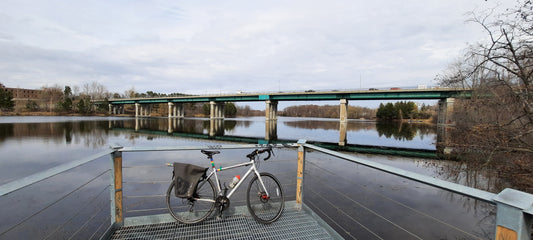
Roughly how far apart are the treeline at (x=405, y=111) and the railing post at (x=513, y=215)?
319 ft

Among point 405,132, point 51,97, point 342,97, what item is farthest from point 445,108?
point 51,97

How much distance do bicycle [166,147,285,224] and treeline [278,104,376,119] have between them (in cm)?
12246

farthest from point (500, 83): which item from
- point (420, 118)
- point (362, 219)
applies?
point (420, 118)

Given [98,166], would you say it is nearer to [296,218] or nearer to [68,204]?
[68,204]

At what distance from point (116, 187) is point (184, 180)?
2.88ft

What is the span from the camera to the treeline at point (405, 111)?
87688 millimetres

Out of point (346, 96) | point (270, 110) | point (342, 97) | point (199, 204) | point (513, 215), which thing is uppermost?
point (346, 96)

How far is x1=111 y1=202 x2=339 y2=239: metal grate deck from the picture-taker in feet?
11.1

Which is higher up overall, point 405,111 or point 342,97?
point 342,97

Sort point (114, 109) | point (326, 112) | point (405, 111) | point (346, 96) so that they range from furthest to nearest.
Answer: point (326, 112) → point (114, 109) → point (405, 111) → point (346, 96)

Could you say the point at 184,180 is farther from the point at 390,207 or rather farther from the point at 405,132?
the point at 405,132

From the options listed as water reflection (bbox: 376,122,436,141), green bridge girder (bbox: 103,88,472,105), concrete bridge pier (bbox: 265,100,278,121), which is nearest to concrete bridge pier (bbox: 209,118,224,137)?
green bridge girder (bbox: 103,88,472,105)

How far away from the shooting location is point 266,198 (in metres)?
4.05

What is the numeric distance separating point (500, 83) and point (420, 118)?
9421 cm
